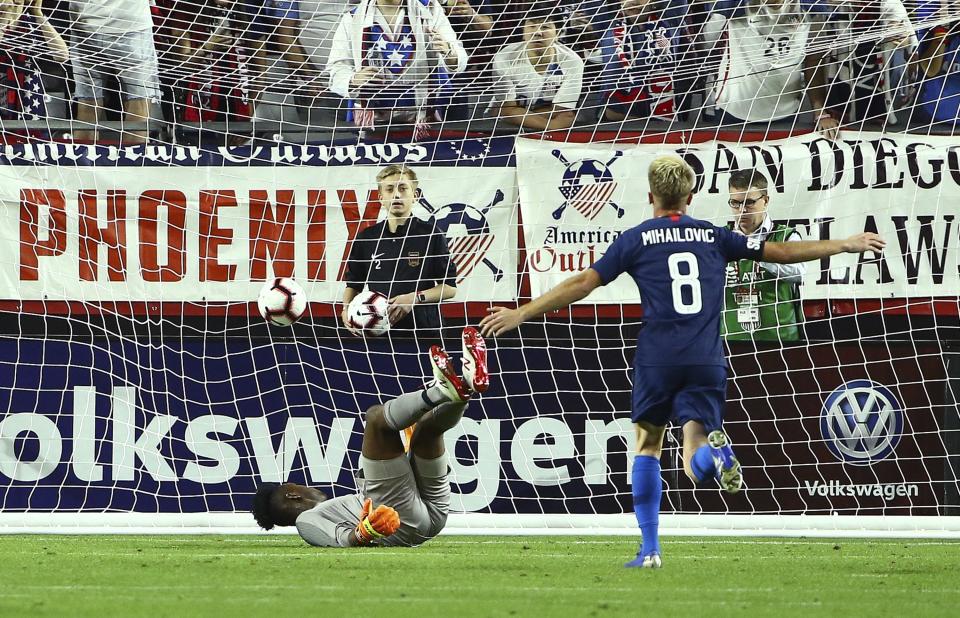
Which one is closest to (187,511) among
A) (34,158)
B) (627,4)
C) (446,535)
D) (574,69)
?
(446,535)

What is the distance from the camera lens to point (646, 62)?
9.95 m

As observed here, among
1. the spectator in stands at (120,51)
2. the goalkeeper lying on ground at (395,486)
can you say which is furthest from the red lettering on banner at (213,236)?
the goalkeeper lying on ground at (395,486)

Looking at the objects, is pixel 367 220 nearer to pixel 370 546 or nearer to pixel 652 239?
pixel 370 546

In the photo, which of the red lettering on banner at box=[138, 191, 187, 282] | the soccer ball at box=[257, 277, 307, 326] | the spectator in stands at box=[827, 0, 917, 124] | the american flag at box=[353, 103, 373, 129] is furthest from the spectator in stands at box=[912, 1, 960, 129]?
the red lettering on banner at box=[138, 191, 187, 282]

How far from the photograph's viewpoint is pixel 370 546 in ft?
24.3

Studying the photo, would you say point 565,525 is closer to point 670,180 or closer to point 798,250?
point 798,250

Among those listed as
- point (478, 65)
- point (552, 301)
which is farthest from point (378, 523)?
point (478, 65)

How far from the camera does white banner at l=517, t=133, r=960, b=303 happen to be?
377 inches

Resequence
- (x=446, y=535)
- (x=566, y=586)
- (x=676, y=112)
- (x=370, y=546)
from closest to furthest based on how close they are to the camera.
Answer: (x=566, y=586) → (x=370, y=546) → (x=446, y=535) → (x=676, y=112)

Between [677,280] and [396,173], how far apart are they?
3.91 metres

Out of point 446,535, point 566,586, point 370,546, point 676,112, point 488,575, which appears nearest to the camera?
point 566,586

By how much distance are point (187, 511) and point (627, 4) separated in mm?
4559

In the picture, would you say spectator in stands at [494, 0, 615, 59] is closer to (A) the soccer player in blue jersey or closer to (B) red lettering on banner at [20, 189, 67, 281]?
(B) red lettering on banner at [20, 189, 67, 281]

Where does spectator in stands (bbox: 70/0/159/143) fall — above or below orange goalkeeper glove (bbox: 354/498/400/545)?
above
